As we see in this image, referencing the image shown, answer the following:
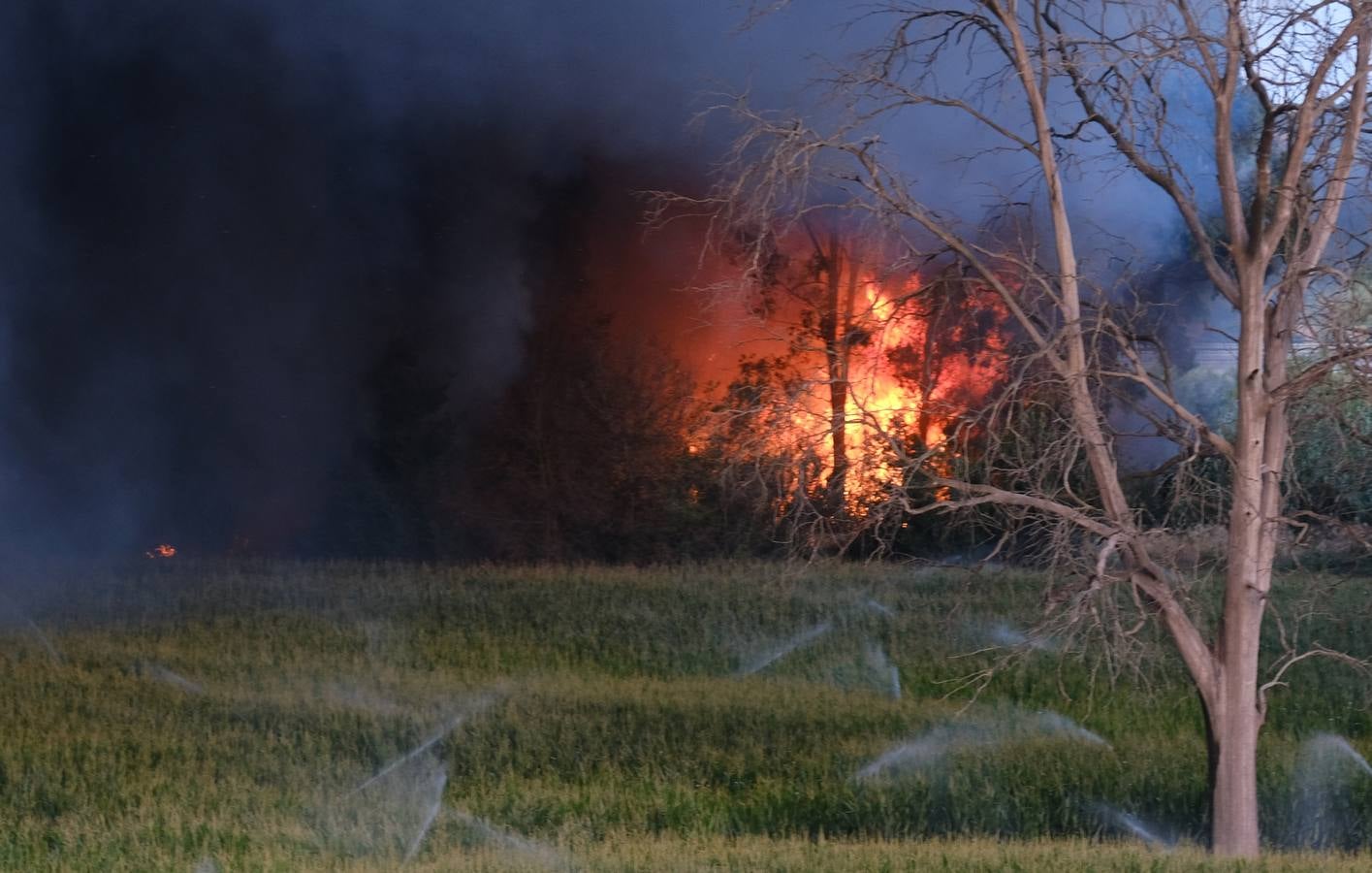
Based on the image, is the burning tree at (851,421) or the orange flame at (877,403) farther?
the orange flame at (877,403)

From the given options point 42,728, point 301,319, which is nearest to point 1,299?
point 301,319

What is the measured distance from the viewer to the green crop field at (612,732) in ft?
27.6

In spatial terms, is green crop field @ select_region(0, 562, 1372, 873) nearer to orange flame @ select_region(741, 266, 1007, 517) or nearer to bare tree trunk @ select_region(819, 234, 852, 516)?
bare tree trunk @ select_region(819, 234, 852, 516)

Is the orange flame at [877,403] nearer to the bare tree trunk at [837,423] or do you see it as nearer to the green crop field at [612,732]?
the bare tree trunk at [837,423]

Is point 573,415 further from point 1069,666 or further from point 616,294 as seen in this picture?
point 1069,666

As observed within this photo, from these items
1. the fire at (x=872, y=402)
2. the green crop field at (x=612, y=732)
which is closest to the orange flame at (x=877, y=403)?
the fire at (x=872, y=402)

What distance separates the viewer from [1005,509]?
8.10m

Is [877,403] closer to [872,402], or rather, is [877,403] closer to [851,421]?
[872,402]

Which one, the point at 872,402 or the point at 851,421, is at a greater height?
the point at 872,402

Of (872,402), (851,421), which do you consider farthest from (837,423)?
(872,402)

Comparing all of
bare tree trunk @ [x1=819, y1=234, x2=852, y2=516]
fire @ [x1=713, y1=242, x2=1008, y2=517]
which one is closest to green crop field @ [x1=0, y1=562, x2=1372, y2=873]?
bare tree trunk @ [x1=819, y1=234, x2=852, y2=516]

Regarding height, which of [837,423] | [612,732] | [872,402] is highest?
[872,402]

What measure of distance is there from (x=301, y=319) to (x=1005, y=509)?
20.5 metres

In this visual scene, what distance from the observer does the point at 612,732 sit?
40.6 ft
